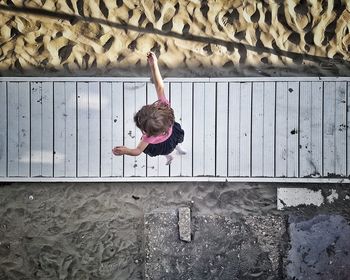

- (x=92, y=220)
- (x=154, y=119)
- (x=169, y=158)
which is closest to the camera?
(x=154, y=119)

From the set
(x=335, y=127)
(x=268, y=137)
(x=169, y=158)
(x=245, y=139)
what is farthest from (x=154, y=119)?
(x=335, y=127)

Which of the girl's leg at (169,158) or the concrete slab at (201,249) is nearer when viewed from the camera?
the girl's leg at (169,158)

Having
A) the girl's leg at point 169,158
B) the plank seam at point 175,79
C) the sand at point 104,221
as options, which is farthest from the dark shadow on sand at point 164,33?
the sand at point 104,221

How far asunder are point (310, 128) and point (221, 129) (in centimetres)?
79

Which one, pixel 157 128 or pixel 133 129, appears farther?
pixel 133 129

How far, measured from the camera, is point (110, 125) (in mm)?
3693

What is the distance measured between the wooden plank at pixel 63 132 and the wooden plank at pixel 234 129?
4.56ft

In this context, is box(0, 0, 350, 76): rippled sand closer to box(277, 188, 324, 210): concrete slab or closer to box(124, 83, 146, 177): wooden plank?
box(124, 83, 146, 177): wooden plank

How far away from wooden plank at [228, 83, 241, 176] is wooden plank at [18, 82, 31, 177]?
1.81m

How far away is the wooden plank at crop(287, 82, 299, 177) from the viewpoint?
3652 millimetres

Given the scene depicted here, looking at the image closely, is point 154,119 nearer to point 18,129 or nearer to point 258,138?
point 258,138

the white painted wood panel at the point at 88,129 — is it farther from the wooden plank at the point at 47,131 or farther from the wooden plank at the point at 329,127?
the wooden plank at the point at 329,127

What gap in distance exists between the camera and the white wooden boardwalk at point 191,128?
364 centimetres

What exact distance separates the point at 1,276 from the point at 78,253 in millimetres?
735
